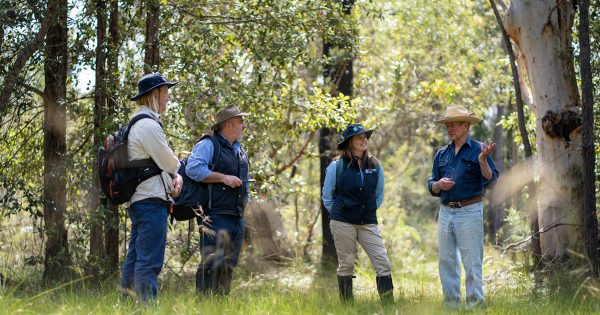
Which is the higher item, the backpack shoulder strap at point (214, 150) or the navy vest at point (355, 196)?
the backpack shoulder strap at point (214, 150)

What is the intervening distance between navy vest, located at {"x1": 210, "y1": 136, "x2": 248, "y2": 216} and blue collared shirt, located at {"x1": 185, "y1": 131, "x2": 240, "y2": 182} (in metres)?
A: 0.09

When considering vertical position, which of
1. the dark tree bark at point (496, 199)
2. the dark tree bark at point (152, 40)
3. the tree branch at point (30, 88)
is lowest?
the dark tree bark at point (496, 199)

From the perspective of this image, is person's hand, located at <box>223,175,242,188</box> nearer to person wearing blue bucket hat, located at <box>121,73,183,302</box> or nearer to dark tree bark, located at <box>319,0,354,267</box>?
person wearing blue bucket hat, located at <box>121,73,183,302</box>

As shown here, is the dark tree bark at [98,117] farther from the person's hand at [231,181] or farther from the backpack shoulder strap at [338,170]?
the backpack shoulder strap at [338,170]

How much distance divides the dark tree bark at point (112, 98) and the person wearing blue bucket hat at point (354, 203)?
3.12 metres

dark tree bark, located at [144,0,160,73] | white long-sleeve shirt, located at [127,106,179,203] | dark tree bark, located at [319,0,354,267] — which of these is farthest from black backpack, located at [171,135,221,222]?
dark tree bark, located at [319,0,354,267]

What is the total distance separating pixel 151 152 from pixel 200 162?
1041 mm

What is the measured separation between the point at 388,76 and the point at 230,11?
8.03 m

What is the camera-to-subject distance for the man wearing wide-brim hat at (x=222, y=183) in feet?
23.1

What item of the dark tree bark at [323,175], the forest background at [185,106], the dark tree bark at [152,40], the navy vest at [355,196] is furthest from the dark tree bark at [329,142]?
the navy vest at [355,196]

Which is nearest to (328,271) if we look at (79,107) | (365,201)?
(79,107)

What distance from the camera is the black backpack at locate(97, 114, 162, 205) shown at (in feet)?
19.9

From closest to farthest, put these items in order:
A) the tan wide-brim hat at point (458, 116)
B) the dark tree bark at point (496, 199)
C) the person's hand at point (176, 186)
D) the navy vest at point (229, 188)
A: the person's hand at point (176, 186), the navy vest at point (229, 188), the tan wide-brim hat at point (458, 116), the dark tree bark at point (496, 199)

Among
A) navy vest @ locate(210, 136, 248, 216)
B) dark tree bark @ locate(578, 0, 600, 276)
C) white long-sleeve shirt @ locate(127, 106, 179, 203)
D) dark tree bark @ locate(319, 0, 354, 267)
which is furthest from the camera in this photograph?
dark tree bark @ locate(319, 0, 354, 267)
